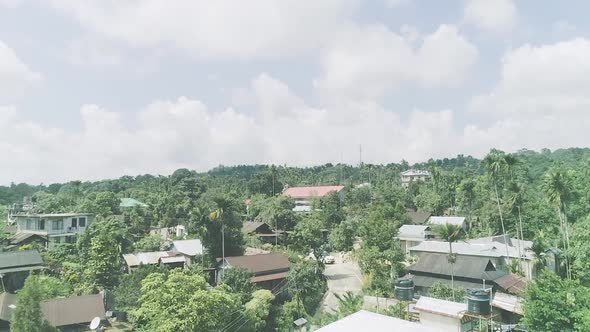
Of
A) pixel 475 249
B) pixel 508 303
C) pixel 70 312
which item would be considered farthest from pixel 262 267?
pixel 508 303

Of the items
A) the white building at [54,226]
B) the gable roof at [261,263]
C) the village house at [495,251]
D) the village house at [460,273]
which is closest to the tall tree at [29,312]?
the gable roof at [261,263]

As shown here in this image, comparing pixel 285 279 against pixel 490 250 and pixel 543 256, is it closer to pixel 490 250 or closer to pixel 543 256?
pixel 490 250

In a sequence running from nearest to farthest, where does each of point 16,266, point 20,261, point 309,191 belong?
point 16,266
point 20,261
point 309,191

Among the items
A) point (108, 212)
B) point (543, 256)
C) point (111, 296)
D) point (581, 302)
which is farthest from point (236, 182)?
point (581, 302)

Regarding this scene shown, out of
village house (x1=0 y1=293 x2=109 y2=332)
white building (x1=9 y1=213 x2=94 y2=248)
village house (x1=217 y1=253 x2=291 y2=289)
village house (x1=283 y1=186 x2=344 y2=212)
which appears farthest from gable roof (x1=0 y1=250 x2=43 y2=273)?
village house (x1=283 y1=186 x2=344 y2=212)

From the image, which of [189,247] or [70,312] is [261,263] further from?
[70,312]

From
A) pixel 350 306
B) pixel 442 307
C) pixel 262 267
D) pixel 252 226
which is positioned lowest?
pixel 350 306

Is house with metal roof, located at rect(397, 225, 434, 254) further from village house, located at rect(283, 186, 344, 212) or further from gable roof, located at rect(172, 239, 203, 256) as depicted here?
village house, located at rect(283, 186, 344, 212)
